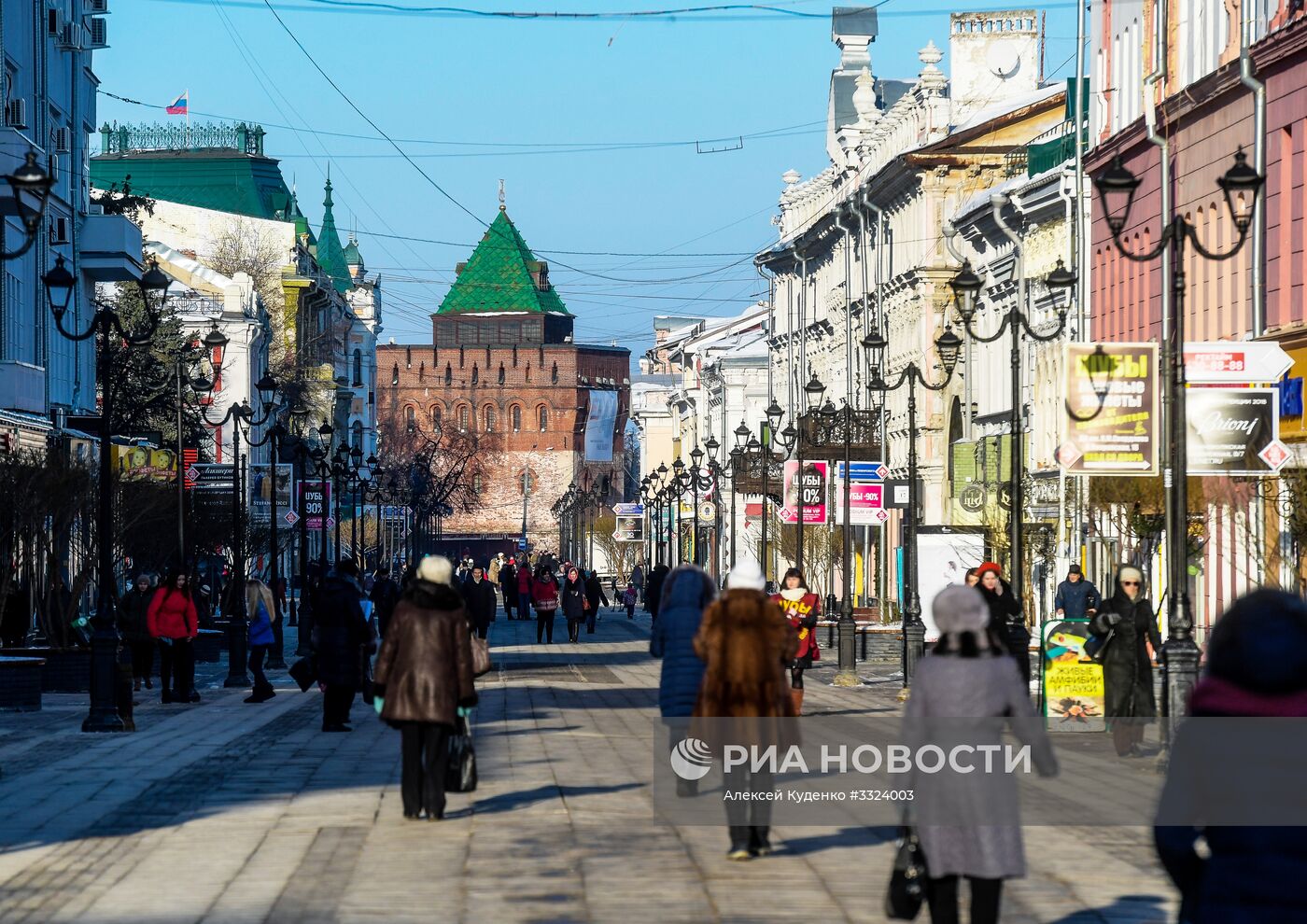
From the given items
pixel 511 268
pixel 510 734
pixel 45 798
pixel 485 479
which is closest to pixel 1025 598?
pixel 510 734

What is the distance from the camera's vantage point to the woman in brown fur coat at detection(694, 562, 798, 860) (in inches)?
476

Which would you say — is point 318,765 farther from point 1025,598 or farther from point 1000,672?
point 1025,598

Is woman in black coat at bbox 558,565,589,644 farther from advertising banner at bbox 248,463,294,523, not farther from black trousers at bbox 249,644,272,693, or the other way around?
black trousers at bbox 249,644,272,693

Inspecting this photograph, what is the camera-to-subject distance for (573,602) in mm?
52875

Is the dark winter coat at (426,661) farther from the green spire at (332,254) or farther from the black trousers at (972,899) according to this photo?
the green spire at (332,254)

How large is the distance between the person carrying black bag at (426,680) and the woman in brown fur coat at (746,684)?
1.60 meters

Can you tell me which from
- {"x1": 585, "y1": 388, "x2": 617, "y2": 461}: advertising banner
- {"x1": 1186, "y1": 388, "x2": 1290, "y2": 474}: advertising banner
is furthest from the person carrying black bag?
{"x1": 585, "y1": 388, "x2": 617, "y2": 461}: advertising banner

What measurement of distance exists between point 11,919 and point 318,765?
778cm

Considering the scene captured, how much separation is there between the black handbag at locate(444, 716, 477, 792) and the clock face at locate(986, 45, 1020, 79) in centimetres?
5591

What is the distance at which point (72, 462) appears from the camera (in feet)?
116

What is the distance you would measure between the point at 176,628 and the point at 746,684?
1609cm

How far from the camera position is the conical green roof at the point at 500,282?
18975cm

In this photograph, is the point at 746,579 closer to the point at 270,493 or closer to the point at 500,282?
the point at 270,493

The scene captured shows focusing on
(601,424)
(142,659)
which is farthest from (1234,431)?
(601,424)
